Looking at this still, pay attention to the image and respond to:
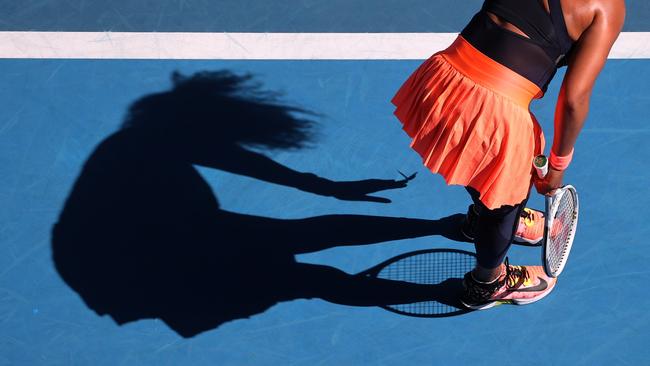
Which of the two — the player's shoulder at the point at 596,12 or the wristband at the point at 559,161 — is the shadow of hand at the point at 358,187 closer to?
the wristband at the point at 559,161

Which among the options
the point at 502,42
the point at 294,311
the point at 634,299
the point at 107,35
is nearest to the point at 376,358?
the point at 294,311

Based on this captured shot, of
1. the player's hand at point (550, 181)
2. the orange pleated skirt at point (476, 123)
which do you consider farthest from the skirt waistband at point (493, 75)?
the player's hand at point (550, 181)

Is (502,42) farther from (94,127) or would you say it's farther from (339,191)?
(94,127)

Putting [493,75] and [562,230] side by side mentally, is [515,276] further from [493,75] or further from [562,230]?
[493,75]

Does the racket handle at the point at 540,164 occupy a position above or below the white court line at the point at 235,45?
above

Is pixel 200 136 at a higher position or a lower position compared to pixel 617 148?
lower

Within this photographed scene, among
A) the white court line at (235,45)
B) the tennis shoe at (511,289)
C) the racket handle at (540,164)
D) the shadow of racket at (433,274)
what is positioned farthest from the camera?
the white court line at (235,45)

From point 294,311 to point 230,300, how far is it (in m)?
0.36

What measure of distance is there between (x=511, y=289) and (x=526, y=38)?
1594 mm

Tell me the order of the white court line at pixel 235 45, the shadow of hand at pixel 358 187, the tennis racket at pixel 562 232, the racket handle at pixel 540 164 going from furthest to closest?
1. the white court line at pixel 235 45
2. the shadow of hand at pixel 358 187
3. the tennis racket at pixel 562 232
4. the racket handle at pixel 540 164

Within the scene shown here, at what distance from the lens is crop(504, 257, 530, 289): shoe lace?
4246 mm

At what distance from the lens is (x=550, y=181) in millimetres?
3451

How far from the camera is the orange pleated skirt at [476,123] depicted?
326 cm

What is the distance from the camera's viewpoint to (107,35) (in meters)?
5.61
